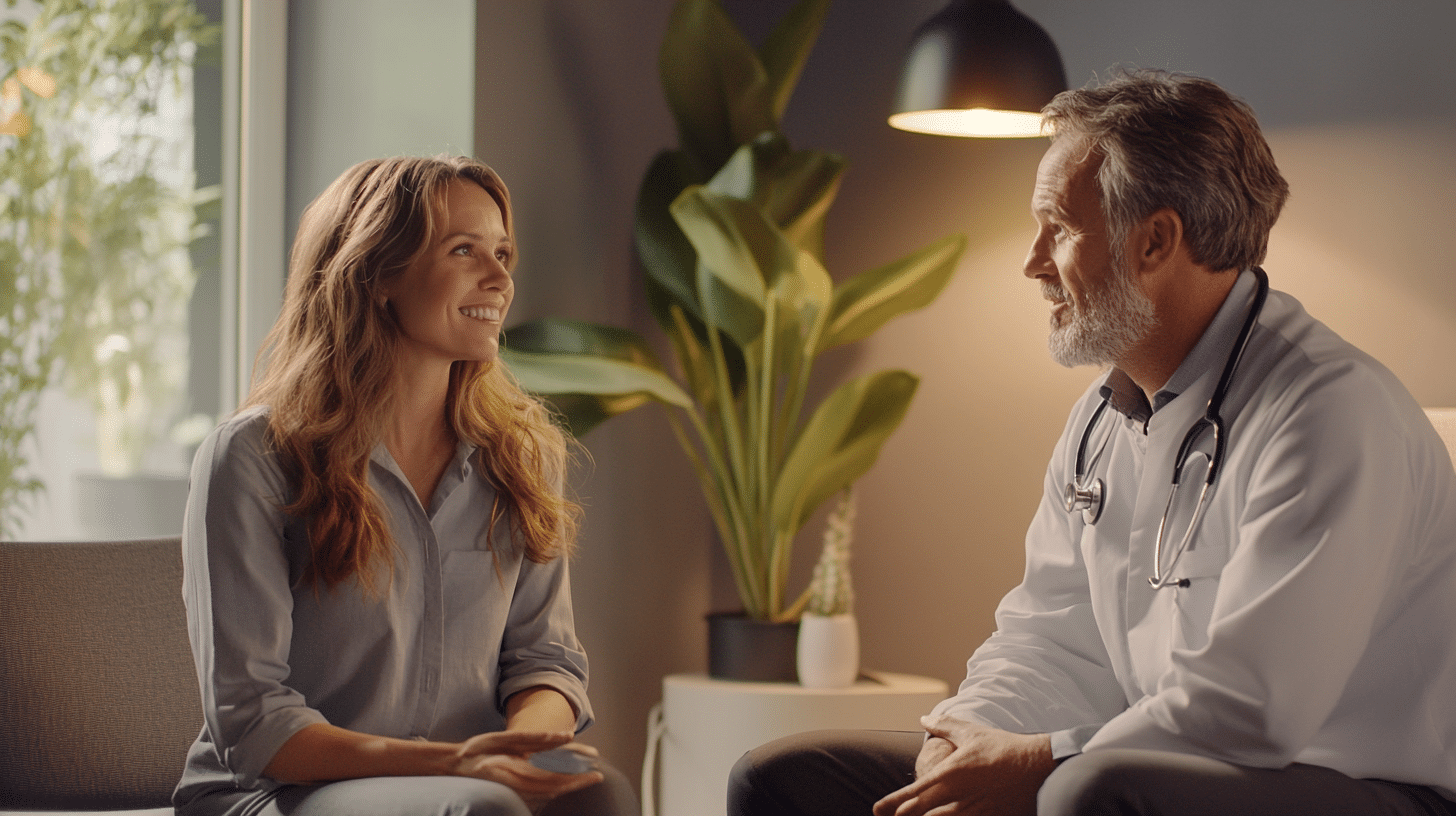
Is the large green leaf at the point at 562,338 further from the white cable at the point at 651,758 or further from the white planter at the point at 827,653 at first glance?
the white cable at the point at 651,758

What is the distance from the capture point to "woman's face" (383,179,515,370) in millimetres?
1419

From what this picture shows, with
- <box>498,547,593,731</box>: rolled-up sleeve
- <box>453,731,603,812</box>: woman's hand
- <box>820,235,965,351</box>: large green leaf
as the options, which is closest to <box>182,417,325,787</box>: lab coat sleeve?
<box>453,731,603,812</box>: woman's hand

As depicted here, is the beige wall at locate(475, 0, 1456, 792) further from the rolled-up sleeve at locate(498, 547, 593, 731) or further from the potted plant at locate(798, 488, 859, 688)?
the rolled-up sleeve at locate(498, 547, 593, 731)

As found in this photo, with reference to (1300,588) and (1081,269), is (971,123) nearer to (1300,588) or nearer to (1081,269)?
(1081,269)

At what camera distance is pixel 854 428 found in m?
2.24

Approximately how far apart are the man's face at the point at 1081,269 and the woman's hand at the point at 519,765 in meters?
0.76

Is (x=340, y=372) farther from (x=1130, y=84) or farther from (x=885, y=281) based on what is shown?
(x=885, y=281)

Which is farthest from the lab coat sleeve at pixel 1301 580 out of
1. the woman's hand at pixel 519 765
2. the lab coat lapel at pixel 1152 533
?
the woman's hand at pixel 519 765

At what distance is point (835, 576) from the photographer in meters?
2.32

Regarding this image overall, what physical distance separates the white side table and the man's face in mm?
969

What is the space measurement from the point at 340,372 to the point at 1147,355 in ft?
3.15

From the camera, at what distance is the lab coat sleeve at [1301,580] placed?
1096 millimetres

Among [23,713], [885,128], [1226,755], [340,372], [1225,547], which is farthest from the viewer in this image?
[885,128]

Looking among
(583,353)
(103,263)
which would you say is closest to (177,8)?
(103,263)
